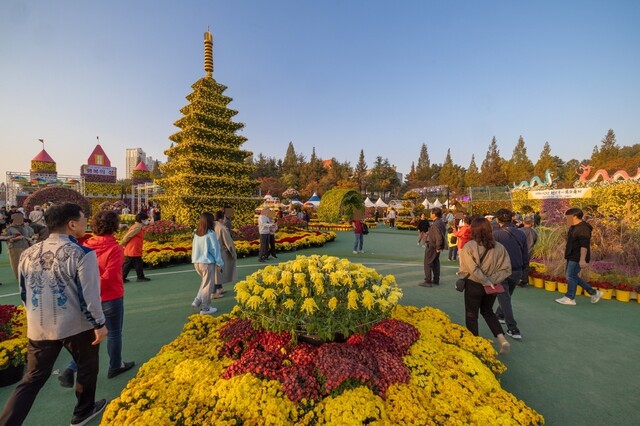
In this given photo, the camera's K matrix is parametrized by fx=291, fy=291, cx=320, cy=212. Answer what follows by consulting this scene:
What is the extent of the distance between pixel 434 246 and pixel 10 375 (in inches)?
296

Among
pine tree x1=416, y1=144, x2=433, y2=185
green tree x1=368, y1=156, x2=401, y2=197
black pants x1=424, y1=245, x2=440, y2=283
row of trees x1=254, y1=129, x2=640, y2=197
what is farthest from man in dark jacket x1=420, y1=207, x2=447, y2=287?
pine tree x1=416, y1=144, x2=433, y2=185

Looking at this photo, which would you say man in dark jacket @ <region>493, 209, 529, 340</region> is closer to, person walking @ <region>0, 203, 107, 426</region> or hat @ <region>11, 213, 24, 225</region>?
person walking @ <region>0, 203, 107, 426</region>

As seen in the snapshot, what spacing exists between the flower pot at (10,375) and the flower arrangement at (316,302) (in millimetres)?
2740

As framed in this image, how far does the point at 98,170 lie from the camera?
31.0 metres

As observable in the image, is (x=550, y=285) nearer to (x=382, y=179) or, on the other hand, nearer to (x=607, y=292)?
(x=607, y=292)

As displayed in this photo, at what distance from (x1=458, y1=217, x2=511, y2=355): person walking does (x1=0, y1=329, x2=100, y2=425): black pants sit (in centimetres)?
435

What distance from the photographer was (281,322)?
3.12 metres

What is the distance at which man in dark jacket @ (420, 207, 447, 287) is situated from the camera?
7001 millimetres

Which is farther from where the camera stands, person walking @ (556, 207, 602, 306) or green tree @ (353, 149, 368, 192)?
green tree @ (353, 149, 368, 192)

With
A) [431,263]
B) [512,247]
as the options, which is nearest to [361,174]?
[431,263]

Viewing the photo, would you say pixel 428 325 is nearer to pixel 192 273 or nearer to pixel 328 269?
pixel 328 269

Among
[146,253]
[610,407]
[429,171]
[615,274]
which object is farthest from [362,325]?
[429,171]

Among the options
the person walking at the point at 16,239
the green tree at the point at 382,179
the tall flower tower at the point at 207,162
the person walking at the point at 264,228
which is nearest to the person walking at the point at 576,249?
the person walking at the point at 264,228

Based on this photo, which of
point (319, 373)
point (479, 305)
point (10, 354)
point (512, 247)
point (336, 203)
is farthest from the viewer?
point (336, 203)
